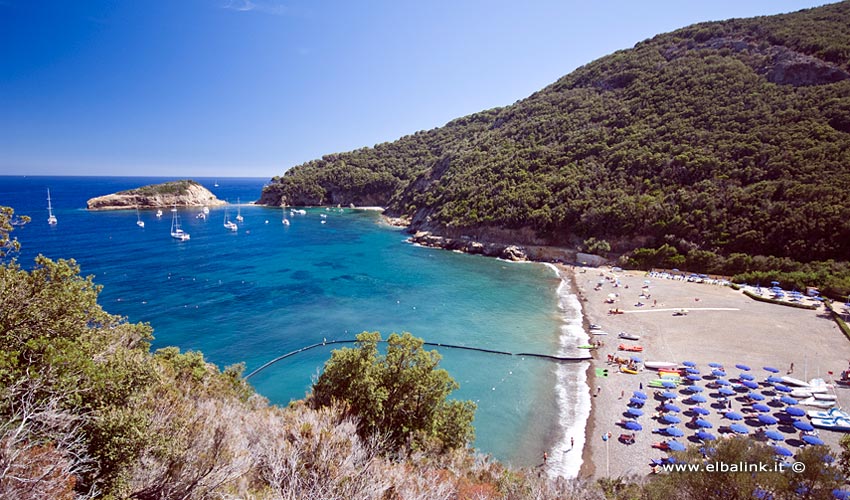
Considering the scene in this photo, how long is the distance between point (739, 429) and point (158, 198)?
476ft

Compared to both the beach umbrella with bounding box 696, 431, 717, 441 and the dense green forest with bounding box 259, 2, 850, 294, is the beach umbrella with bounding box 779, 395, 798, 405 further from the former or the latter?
the dense green forest with bounding box 259, 2, 850, 294

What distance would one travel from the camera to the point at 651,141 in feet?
233

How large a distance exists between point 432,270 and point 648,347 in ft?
104

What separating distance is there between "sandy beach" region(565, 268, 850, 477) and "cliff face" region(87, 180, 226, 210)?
128 meters

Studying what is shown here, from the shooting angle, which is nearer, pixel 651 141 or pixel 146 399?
pixel 146 399

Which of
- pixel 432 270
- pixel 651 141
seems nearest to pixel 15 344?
pixel 432 270

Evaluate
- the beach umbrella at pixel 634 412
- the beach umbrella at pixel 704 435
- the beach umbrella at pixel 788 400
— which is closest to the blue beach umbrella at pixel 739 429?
the beach umbrella at pixel 704 435

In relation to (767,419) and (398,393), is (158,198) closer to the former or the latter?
(398,393)

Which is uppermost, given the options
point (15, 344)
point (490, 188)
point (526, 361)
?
point (490, 188)

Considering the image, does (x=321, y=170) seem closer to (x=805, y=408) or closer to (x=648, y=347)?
(x=648, y=347)

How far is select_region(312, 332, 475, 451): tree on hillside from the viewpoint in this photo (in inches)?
611

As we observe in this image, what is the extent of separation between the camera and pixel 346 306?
4328 cm

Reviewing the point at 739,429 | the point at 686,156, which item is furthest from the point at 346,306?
the point at 686,156

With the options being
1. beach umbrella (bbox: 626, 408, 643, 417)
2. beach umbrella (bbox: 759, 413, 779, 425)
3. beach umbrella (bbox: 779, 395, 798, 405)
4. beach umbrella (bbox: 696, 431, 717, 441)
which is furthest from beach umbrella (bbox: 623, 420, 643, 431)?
beach umbrella (bbox: 779, 395, 798, 405)
